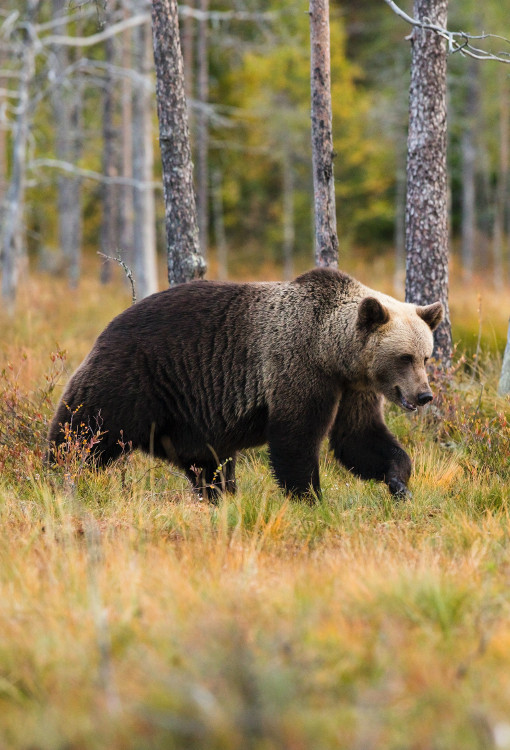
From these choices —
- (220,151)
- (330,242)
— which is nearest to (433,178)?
(330,242)

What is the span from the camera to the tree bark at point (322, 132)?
319 inches

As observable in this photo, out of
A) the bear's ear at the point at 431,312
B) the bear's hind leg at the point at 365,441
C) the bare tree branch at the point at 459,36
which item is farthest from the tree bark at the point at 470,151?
the bear's hind leg at the point at 365,441

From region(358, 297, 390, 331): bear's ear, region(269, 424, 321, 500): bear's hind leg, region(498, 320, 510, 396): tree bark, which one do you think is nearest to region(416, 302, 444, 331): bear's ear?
region(358, 297, 390, 331): bear's ear

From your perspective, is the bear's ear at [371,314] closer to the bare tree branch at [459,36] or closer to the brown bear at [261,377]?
the brown bear at [261,377]

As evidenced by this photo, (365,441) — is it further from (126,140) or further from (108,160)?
(126,140)

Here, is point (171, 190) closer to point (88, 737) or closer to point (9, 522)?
point (9, 522)

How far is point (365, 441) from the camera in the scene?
6031 millimetres

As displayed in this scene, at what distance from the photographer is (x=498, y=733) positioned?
90.7 inches

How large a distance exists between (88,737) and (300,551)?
219 cm

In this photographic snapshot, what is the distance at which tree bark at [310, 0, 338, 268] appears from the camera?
26.6ft

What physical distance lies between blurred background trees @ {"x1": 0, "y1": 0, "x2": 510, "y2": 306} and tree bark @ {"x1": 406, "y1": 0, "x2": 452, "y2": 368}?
10.4 metres

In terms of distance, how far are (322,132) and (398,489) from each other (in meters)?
4.01

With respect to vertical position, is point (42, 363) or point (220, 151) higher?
point (220, 151)

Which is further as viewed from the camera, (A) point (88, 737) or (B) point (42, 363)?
(B) point (42, 363)
